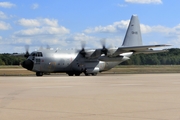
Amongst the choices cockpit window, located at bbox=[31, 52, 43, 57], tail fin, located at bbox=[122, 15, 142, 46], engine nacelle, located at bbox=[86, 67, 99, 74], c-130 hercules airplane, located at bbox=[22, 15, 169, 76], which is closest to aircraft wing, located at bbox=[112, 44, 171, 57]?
c-130 hercules airplane, located at bbox=[22, 15, 169, 76]

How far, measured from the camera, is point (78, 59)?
49.0 metres

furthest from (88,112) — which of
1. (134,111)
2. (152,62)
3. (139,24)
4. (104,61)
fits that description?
(152,62)

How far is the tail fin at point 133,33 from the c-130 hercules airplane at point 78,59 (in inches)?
165

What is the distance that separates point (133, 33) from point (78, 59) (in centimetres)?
1162

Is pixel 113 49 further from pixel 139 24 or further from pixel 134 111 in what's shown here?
pixel 134 111

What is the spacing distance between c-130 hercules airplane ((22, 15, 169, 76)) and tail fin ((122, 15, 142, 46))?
165 inches

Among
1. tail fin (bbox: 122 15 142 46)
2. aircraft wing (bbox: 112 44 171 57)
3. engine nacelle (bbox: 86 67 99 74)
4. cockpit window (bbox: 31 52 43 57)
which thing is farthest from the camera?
tail fin (bbox: 122 15 142 46)

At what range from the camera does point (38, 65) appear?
45.5 metres

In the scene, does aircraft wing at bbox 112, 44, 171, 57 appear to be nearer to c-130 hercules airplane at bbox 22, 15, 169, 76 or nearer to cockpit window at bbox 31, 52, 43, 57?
c-130 hercules airplane at bbox 22, 15, 169, 76

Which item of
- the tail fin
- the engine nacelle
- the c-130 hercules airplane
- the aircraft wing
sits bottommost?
the engine nacelle

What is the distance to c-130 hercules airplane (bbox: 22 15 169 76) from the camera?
150ft

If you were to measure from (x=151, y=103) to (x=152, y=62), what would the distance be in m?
108

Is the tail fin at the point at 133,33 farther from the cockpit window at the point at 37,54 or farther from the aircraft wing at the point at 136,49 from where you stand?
the cockpit window at the point at 37,54

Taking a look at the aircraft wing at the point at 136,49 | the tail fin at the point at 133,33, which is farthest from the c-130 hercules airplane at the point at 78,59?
the tail fin at the point at 133,33
